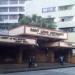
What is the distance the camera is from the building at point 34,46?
35094mm

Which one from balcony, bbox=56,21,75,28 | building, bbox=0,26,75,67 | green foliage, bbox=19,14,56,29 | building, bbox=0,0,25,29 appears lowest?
building, bbox=0,26,75,67

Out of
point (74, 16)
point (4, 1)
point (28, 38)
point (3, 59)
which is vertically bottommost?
point (3, 59)

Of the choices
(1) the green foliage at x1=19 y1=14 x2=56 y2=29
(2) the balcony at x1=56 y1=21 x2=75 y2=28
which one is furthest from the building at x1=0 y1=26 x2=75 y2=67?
(1) the green foliage at x1=19 y1=14 x2=56 y2=29

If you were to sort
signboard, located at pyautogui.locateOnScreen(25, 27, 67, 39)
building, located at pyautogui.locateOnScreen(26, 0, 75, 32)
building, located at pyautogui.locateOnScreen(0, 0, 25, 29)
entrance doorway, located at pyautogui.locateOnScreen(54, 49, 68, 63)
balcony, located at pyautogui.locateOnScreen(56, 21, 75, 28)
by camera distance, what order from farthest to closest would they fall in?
building, located at pyautogui.locateOnScreen(0, 0, 25, 29), building, located at pyautogui.locateOnScreen(26, 0, 75, 32), balcony, located at pyautogui.locateOnScreen(56, 21, 75, 28), entrance doorway, located at pyautogui.locateOnScreen(54, 49, 68, 63), signboard, located at pyautogui.locateOnScreen(25, 27, 67, 39)

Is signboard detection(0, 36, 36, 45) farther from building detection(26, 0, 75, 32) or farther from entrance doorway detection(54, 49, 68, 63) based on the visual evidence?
building detection(26, 0, 75, 32)

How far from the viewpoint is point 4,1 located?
274 feet

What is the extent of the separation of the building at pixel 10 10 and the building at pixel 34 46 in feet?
118

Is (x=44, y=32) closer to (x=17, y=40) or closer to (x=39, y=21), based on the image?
(x=17, y=40)

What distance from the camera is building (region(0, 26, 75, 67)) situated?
35094mm

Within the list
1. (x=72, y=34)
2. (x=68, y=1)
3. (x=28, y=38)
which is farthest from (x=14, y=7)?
(x=28, y=38)

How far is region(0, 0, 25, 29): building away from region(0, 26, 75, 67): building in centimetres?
3592

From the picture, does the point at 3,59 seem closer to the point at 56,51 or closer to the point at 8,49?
the point at 8,49

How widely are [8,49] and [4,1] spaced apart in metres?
48.1

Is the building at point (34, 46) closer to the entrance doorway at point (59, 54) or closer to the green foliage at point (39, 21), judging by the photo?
the entrance doorway at point (59, 54)
